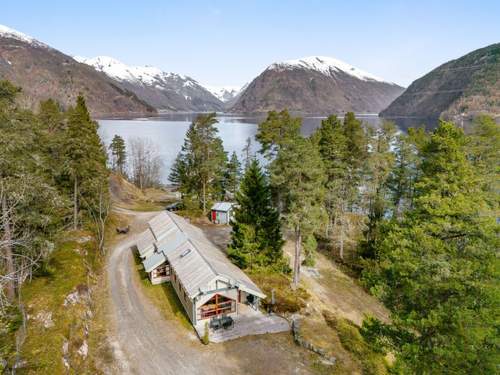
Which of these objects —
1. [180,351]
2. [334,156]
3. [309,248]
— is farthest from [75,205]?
[334,156]

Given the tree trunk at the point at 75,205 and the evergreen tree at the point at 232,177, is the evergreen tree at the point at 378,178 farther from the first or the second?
the tree trunk at the point at 75,205

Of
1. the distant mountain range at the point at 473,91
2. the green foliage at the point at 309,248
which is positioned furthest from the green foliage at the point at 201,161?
the distant mountain range at the point at 473,91

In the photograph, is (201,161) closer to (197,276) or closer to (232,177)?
(232,177)

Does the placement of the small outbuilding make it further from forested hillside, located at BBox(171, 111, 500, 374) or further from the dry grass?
the dry grass

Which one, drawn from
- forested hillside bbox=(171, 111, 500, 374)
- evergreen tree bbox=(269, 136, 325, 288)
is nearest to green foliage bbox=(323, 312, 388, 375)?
forested hillside bbox=(171, 111, 500, 374)

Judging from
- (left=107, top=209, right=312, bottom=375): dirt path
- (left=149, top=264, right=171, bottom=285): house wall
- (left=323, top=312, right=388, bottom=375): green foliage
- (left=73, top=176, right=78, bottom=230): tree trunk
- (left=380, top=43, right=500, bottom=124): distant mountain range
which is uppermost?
(left=380, top=43, right=500, bottom=124): distant mountain range

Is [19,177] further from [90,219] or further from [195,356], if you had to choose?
[90,219]
